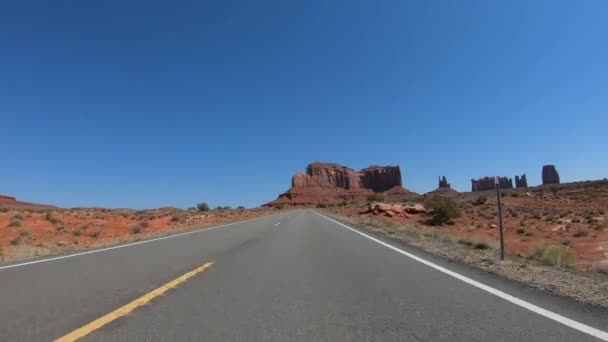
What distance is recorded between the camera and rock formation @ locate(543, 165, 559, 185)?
175525mm

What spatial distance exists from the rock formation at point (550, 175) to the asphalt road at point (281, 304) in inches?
7518

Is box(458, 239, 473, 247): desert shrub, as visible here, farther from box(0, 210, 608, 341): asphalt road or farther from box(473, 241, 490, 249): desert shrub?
box(0, 210, 608, 341): asphalt road

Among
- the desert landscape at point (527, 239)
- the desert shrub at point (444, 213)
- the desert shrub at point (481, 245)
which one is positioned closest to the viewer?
the desert landscape at point (527, 239)

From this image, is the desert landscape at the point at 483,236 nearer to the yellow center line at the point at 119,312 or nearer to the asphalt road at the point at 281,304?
the asphalt road at the point at 281,304

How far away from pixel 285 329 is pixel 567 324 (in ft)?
9.66

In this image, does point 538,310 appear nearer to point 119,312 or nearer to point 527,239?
point 119,312

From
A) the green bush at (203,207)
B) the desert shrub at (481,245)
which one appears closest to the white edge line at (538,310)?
the desert shrub at (481,245)

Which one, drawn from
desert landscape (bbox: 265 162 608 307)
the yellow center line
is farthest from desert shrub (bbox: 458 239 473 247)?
the yellow center line

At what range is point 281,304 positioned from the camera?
229 inches

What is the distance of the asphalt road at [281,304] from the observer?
444 cm

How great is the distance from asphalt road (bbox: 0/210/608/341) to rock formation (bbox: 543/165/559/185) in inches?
7518

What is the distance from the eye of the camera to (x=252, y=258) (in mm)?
11172

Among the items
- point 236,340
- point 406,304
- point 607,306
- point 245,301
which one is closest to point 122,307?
point 245,301

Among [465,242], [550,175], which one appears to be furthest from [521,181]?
[465,242]
